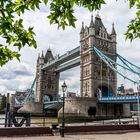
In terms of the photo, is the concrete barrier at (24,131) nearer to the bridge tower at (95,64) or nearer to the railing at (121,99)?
the railing at (121,99)

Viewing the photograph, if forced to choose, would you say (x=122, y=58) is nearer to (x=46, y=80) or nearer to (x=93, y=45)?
(x=93, y=45)

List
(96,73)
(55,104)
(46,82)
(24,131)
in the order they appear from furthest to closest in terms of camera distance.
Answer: (46,82)
(55,104)
(96,73)
(24,131)

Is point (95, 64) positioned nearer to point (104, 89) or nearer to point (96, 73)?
point (96, 73)

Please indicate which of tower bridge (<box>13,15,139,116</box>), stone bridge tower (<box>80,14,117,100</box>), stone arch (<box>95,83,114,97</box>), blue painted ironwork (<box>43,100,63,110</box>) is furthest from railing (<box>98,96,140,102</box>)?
blue painted ironwork (<box>43,100,63,110</box>)

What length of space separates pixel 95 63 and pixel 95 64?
32 cm

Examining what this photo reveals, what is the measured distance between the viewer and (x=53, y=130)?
17.4 meters

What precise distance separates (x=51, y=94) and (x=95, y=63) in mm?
47049

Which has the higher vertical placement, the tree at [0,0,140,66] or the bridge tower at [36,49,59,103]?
the bridge tower at [36,49,59,103]

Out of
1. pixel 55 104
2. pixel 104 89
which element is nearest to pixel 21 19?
pixel 104 89

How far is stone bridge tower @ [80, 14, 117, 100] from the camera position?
73669 millimetres

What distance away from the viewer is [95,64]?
75.4m

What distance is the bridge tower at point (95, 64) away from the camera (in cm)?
7362

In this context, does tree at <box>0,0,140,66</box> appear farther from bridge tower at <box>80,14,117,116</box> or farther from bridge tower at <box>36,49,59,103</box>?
bridge tower at <box>36,49,59,103</box>

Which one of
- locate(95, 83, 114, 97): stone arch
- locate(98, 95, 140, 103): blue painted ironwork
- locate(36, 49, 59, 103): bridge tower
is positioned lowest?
locate(98, 95, 140, 103): blue painted ironwork
